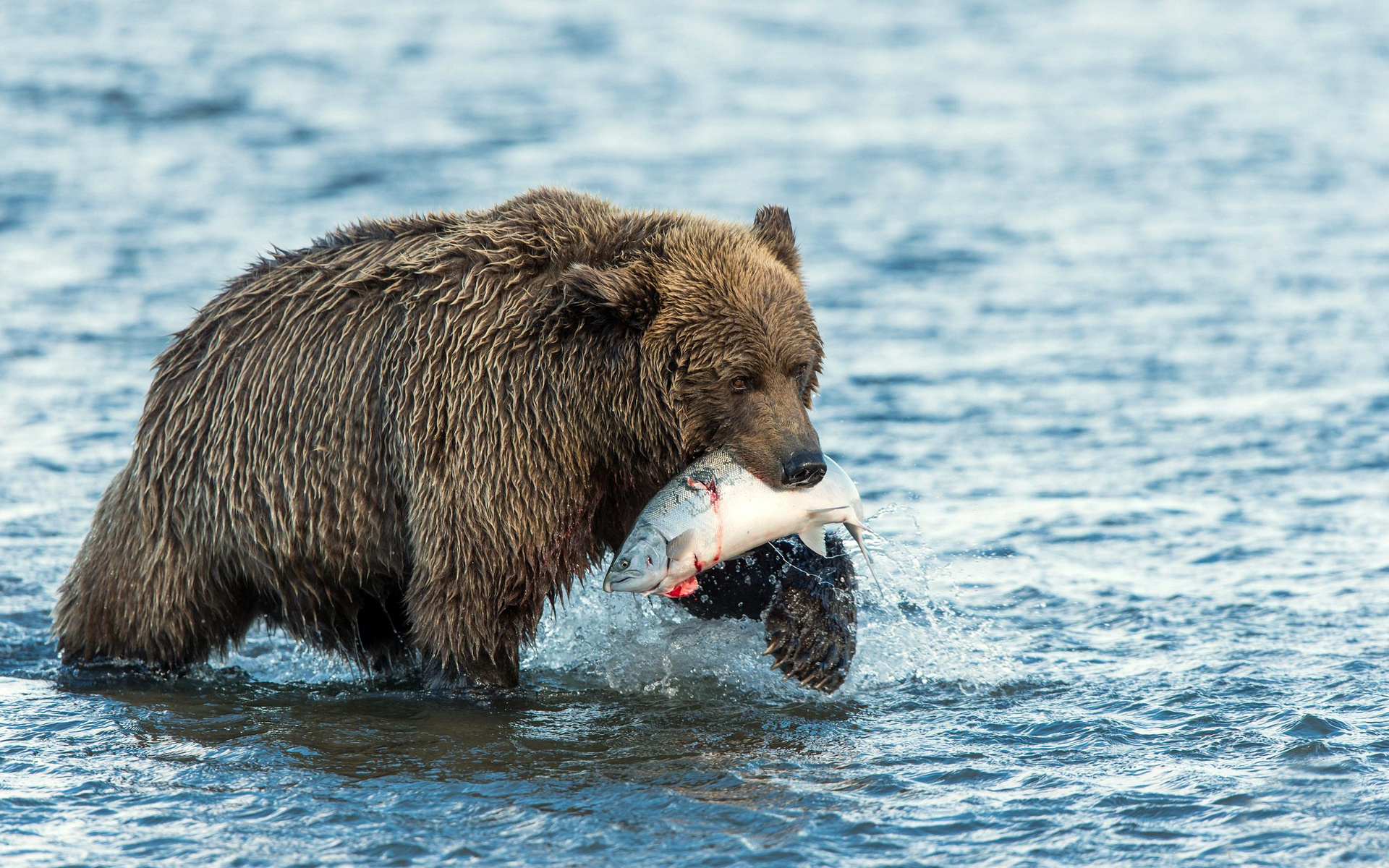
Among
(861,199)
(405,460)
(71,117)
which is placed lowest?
(405,460)

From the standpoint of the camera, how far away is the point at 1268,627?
7.68 meters

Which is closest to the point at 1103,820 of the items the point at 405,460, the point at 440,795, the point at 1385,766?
the point at 1385,766

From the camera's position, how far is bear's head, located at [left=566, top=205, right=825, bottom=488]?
5988mm

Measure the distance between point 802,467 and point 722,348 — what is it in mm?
546

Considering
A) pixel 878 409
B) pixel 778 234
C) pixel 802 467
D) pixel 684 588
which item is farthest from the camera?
pixel 878 409

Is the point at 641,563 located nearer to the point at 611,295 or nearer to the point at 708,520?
the point at 708,520

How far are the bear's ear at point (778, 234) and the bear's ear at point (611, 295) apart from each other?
718mm

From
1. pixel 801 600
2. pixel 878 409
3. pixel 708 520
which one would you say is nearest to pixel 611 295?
pixel 708 520

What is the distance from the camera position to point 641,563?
237 inches

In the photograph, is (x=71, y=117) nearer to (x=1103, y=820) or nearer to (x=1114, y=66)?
(x=1114, y=66)

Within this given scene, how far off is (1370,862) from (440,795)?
313 cm

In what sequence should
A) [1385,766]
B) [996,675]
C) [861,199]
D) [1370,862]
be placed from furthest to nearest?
1. [861,199]
2. [996,675]
3. [1385,766]
4. [1370,862]

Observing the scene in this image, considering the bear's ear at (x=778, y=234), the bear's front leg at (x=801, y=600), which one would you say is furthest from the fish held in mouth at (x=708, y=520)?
the bear's ear at (x=778, y=234)

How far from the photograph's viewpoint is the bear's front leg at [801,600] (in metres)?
6.66
